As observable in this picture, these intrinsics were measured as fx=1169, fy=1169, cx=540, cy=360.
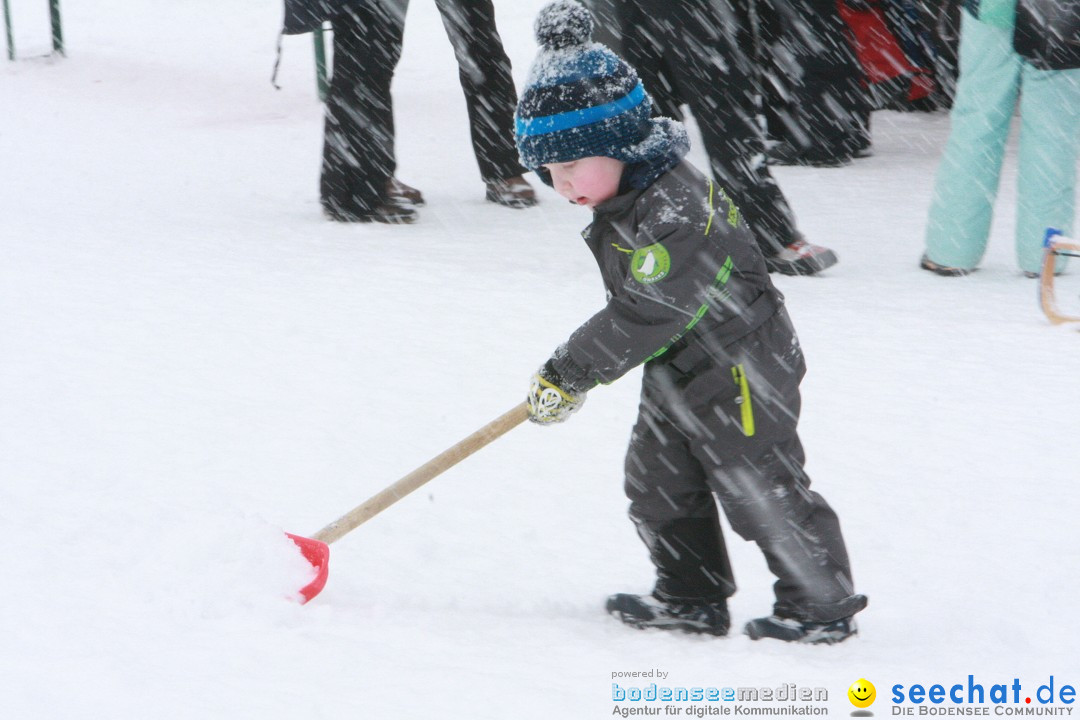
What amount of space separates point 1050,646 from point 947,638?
0.16 metres

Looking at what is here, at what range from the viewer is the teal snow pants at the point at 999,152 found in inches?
138

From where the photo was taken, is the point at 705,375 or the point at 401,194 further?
the point at 401,194

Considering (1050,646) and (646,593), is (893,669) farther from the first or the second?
(646,593)

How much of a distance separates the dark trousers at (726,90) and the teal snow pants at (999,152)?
1.73ft

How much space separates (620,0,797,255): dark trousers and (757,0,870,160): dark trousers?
161 cm

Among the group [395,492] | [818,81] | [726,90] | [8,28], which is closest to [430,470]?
[395,492]

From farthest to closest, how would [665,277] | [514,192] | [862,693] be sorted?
1. [514,192]
2. [665,277]
3. [862,693]

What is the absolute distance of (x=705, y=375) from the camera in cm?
186

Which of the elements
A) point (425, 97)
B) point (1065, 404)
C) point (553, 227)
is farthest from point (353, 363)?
point (425, 97)

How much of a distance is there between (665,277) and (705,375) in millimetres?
191

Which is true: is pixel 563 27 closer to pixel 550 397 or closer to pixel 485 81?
pixel 550 397

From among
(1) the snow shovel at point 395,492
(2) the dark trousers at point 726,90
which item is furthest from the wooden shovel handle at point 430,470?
(2) the dark trousers at point 726,90

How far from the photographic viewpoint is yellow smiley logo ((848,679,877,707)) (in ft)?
5.22

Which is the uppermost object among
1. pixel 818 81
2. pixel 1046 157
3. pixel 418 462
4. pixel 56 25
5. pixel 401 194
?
pixel 1046 157
